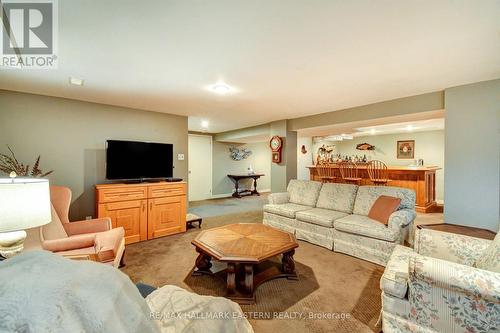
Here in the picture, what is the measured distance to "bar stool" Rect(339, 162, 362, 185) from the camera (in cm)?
585

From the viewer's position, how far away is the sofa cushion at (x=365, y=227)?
2.66 metres

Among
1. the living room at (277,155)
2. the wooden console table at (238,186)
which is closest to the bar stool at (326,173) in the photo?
the living room at (277,155)

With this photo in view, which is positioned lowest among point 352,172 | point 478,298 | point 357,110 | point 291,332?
point 291,332

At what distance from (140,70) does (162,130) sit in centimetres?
214

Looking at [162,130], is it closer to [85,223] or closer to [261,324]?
[85,223]

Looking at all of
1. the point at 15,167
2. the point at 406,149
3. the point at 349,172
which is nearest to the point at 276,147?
the point at 349,172

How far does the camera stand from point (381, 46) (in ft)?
6.15

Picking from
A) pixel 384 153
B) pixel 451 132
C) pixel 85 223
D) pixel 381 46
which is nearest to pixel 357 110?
pixel 451 132

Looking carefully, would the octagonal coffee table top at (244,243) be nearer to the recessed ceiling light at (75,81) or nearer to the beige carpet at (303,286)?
the beige carpet at (303,286)

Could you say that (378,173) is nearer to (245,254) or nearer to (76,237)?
(245,254)

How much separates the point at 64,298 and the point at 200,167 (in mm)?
6764

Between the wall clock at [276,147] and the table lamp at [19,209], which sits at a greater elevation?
the wall clock at [276,147]

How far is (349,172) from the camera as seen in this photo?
235 inches

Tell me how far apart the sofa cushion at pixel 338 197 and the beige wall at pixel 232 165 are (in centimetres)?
441
